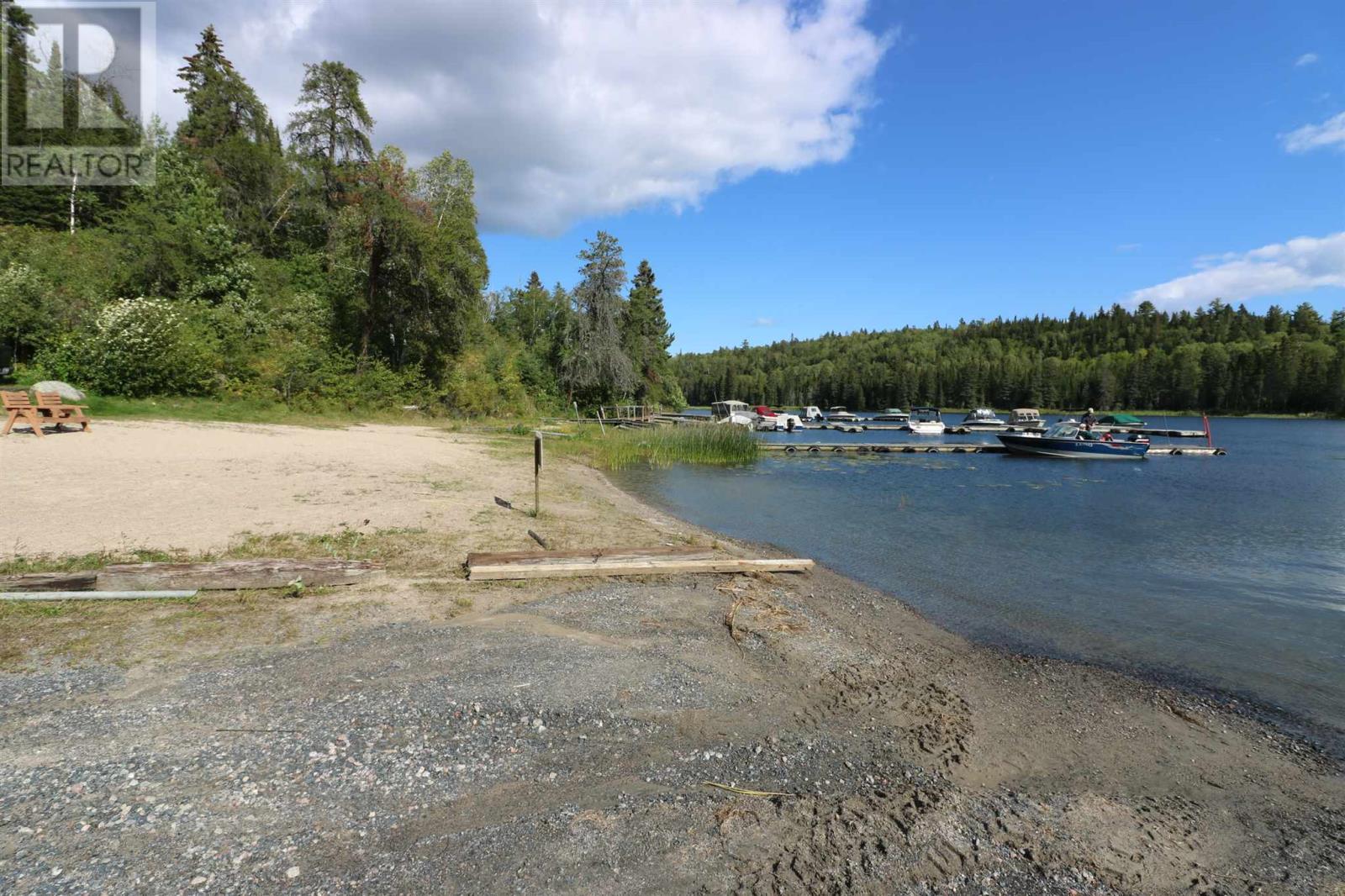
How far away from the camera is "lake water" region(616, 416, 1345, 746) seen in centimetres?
784

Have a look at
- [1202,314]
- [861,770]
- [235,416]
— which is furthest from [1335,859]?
[1202,314]

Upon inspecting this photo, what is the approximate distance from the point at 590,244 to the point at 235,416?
85.6ft

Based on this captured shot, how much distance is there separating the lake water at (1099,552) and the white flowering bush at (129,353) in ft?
57.8

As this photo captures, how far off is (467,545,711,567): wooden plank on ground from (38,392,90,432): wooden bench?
47.1ft

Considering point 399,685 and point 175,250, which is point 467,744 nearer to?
point 399,685

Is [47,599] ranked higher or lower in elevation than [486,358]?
lower

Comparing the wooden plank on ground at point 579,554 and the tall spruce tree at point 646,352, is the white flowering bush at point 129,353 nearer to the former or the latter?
the wooden plank on ground at point 579,554

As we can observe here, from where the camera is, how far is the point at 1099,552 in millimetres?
13625

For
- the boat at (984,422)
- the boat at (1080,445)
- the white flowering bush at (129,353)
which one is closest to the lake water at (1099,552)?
the boat at (1080,445)

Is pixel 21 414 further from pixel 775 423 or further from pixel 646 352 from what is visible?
pixel 775 423

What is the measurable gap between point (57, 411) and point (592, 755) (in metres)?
18.8

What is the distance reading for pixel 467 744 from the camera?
13.8 feet

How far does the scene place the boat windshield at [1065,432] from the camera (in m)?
35.1

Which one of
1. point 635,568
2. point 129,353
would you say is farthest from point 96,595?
point 129,353
